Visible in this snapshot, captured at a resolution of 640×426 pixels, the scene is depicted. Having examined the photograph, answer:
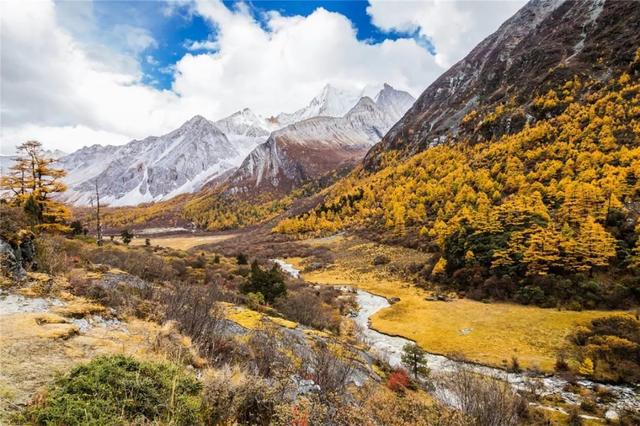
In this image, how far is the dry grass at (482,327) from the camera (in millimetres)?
22594

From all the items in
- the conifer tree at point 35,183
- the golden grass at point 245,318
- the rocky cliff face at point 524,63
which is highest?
the rocky cliff face at point 524,63

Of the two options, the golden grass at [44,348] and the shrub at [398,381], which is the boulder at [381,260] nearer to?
the shrub at [398,381]

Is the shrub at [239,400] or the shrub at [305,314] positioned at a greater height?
the shrub at [239,400]

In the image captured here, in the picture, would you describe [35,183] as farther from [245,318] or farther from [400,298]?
[400,298]

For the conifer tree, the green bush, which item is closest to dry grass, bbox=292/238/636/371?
the green bush

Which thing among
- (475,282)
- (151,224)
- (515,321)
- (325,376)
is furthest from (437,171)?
(151,224)

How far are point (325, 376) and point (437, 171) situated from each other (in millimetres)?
80739

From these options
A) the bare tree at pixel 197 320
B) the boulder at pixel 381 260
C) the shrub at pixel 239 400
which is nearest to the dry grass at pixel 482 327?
the boulder at pixel 381 260

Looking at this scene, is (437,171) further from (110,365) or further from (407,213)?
(110,365)

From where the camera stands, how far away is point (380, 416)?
6.81 metres

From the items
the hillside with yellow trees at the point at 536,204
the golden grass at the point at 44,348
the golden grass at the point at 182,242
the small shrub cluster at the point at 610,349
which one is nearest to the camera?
the golden grass at the point at 44,348

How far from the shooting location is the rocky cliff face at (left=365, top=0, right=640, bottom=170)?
82.9 metres

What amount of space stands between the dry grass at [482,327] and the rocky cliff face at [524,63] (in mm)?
Answer: 65560

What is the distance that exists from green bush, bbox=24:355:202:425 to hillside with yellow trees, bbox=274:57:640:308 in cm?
3237
